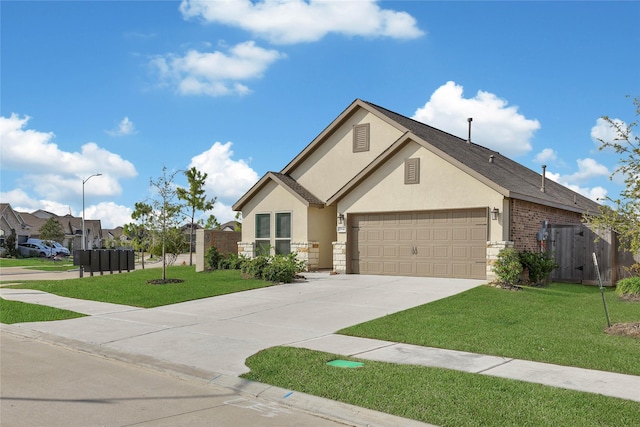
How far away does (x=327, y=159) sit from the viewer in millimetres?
23516

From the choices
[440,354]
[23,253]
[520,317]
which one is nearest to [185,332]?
[440,354]

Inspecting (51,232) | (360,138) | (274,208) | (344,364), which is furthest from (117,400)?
(51,232)

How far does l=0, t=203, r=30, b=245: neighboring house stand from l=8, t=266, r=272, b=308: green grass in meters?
49.0


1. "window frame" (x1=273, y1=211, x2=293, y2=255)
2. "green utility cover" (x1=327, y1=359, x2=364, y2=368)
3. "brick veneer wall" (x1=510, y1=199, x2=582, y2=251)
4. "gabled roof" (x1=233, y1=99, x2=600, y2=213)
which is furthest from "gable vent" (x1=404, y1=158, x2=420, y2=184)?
"green utility cover" (x1=327, y1=359, x2=364, y2=368)

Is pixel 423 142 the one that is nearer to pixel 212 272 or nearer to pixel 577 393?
pixel 212 272

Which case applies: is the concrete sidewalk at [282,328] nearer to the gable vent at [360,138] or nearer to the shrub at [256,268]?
the shrub at [256,268]

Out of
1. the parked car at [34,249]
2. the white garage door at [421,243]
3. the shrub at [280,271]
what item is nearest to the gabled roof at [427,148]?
the white garage door at [421,243]

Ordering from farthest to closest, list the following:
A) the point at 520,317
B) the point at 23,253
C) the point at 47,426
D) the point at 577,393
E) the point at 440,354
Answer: the point at 23,253
the point at 520,317
the point at 440,354
the point at 577,393
the point at 47,426

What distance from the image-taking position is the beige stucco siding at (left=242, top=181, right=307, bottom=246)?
22.3 m

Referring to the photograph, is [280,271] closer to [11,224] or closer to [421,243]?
[421,243]

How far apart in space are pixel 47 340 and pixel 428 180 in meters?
12.9

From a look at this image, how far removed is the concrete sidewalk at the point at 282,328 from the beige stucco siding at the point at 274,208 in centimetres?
452

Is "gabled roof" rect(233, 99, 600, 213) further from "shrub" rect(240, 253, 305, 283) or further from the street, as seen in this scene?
the street

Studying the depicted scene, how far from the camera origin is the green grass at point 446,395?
5527mm
